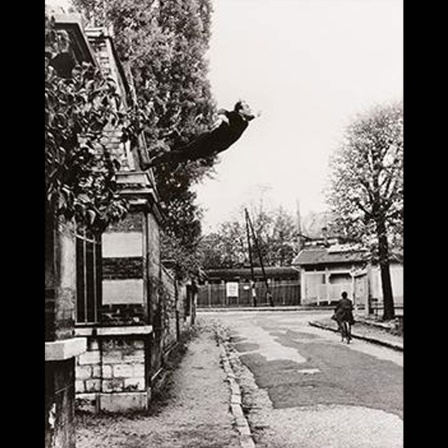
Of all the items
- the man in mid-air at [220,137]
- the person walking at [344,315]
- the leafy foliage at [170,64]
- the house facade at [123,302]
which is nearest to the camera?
the man in mid-air at [220,137]

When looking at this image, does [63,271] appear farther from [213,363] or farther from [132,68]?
[213,363]

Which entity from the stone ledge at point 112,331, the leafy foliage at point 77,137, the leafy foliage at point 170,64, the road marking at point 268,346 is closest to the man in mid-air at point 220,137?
the leafy foliage at point 170,64

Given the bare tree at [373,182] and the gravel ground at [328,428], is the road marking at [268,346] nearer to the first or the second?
the gravel ground at [328,428]

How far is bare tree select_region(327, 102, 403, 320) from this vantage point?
3172 millimetres

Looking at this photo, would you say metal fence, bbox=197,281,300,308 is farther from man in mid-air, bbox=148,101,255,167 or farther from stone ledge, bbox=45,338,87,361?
stone ledge, bbox=45,338,87,361

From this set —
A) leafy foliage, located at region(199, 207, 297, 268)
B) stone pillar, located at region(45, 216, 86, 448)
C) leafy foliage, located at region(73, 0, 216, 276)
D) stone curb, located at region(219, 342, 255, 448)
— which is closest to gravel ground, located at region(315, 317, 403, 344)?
leafy foliage, located at region(199, 207, 297, 268)

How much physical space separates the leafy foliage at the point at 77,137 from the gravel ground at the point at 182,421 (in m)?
1.07

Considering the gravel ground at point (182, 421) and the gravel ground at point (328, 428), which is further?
the gravel ground at point (182, 421)

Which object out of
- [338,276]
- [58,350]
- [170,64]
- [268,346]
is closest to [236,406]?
[268,346]

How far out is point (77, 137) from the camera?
2.69m

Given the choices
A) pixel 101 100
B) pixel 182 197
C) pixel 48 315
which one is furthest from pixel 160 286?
pixel 101 100

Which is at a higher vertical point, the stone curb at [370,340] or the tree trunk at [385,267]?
the tree trunk at [385,267]

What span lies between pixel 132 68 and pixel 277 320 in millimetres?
1578

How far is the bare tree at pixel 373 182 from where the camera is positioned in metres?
3.17
